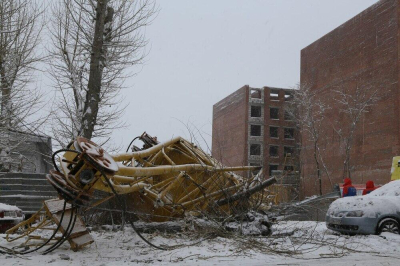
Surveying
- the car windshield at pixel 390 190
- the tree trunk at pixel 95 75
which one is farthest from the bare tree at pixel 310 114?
the car windshield at pixel 390 190

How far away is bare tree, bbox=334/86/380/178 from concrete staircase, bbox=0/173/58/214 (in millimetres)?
26193

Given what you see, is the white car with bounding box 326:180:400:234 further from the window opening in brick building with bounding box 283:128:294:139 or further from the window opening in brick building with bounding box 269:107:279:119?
the window opening in brick building with bounding box 269:107:279:119

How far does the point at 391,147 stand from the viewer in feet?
110

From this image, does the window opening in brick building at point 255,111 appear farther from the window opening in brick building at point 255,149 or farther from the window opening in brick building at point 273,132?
the window opening in brick building at point 255,149

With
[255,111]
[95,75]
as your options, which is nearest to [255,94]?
[255,111]

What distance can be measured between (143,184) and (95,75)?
23.2ft

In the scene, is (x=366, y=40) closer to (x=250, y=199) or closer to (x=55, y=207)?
(x=250, y=199)

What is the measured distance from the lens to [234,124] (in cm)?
6266

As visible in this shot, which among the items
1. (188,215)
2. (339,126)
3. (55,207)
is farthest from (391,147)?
(55,207)

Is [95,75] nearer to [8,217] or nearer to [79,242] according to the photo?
[8,217]

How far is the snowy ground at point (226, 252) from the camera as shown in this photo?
670 cm

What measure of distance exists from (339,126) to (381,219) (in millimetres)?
31452

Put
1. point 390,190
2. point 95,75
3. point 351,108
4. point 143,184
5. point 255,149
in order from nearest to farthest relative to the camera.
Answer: point 143,184 < point 390,190 < point 95,75 < point 351,108 < point 255,149

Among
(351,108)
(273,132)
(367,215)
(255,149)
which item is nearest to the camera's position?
(367,215)
